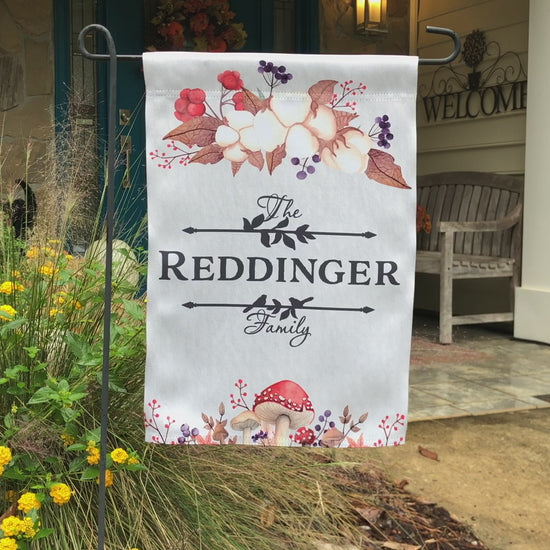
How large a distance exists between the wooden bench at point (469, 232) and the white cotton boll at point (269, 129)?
3.56 meters

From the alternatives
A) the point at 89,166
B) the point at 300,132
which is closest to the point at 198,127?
the point at 300,132

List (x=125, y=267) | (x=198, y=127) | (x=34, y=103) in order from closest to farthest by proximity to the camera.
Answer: (x=198, y=127)
(x=125, y=267)
(x=34, y=103)

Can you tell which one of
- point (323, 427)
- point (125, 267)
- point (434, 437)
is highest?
point (125, 267)

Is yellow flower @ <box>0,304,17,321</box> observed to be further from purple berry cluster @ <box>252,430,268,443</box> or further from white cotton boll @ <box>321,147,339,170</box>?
white cotton boll @ <box>321,147,339,170</box>

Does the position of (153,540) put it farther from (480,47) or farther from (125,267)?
(480,47)

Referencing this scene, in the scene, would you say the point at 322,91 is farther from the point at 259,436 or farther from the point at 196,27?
the point at 196,27

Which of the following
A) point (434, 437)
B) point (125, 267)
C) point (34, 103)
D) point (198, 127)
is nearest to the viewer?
point (198, 127)

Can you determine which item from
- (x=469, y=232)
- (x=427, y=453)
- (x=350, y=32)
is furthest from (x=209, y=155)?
(x=350, y=32)

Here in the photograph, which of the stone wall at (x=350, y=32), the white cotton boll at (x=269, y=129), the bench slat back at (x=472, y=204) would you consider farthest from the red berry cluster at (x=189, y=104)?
the stone wall at (x=350, y=32)

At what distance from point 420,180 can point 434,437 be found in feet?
11.5

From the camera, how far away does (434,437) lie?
10.3 ft

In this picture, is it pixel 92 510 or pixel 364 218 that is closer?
pixel 364 218

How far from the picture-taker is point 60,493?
5.29ft

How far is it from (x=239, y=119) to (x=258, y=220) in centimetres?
20
